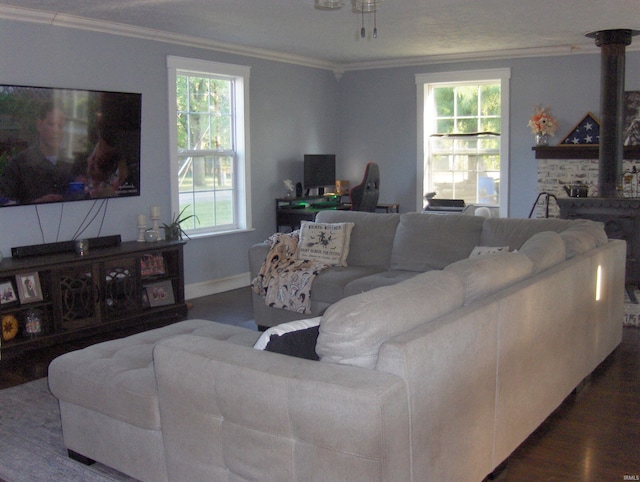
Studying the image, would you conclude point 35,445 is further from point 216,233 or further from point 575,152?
point 575,152

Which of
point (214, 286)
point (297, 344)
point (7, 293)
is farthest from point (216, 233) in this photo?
point (297, 344)

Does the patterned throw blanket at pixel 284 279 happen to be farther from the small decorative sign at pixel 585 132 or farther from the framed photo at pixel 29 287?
the small decorative sign at pixel 585 132

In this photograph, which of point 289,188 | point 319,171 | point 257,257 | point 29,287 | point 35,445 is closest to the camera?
point 35,445

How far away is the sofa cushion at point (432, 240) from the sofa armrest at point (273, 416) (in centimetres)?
283

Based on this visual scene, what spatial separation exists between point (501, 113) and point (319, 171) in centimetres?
216

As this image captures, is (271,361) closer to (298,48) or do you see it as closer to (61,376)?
(61,376)

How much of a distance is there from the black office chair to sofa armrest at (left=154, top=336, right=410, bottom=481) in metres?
5.05

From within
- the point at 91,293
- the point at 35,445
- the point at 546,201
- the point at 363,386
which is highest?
the point at 546,201

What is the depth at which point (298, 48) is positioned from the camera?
23.2 feet

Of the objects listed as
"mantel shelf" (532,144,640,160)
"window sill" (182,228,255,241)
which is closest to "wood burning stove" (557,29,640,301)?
"mantel shelf" (532,144,640,160)

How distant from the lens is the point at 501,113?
757 centimetres

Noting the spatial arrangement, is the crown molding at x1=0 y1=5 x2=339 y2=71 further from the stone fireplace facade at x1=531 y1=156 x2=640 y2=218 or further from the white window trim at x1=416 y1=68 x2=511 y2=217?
the stone fireplace facade at x1=531 y1=156 x2=640 y2=218

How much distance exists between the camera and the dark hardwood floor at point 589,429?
2.93m

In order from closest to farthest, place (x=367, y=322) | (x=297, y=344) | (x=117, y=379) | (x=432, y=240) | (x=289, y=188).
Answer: (x=367, y=322) → (x=297, y=344) → (x=117, y=379) → (x=432, y=240) → (x=289, y=188)
